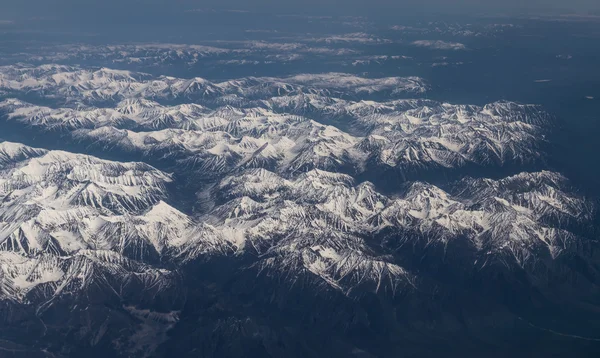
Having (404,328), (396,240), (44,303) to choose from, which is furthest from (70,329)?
(396,240)

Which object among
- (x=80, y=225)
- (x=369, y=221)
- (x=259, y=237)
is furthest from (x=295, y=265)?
(x=80, y=225)

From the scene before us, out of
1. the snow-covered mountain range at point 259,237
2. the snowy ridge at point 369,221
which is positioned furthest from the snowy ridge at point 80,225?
the snowy ridge at point 369,221

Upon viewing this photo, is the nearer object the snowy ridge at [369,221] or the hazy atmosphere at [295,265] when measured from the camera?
the hazy atmosphere at [295,265]

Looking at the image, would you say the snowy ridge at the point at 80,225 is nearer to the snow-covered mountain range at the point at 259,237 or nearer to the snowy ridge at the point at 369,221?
the snow-covered mountain range at the point at 259,237

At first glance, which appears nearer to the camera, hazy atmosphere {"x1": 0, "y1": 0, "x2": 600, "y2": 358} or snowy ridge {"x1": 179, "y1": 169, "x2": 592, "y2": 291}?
hazy atmosphere {"x1": 0, "y1": 0, "x2": 600, "y2": 358}

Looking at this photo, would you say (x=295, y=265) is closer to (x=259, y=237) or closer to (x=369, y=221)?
(x=259, y=237)

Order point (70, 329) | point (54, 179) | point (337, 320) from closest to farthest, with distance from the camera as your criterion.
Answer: point (70, 329)
point (337, 320)
point (54, 179)

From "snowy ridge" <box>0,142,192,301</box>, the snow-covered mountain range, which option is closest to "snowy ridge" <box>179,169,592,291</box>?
the snow-covered mountain range

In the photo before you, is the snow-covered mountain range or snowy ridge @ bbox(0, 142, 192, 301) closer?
the snow-covered mountain range

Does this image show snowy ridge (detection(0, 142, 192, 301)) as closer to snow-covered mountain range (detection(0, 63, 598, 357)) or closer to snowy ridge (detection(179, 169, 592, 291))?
snow-covered mountain range (detection(0, 63, 598, 357))

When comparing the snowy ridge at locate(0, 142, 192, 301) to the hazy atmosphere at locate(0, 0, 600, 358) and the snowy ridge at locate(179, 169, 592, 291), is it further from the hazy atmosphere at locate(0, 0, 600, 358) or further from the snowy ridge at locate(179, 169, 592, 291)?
the snowy ridge at locate(179, 169, 592, 291)

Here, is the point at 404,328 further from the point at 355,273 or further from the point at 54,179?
the point at 54,179
